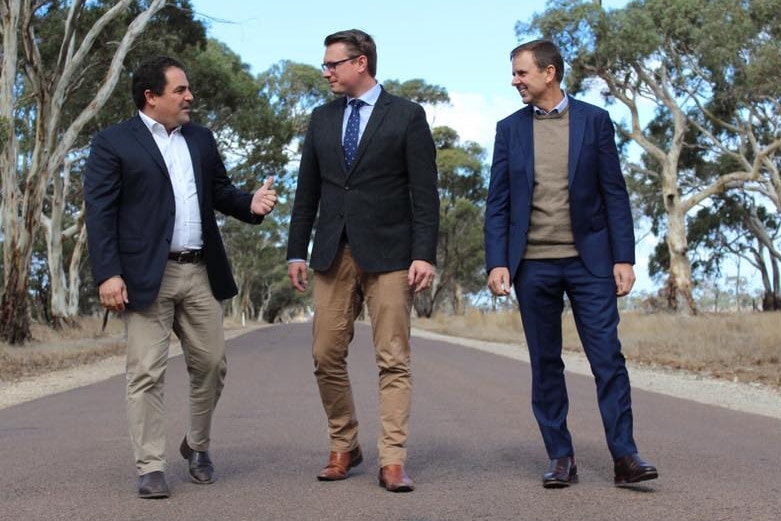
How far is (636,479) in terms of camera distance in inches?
182

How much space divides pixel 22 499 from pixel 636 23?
28363mm

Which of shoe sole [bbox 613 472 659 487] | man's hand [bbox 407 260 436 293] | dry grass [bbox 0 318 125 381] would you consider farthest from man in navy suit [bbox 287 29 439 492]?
dry grass [bbox 0 318 125 381]

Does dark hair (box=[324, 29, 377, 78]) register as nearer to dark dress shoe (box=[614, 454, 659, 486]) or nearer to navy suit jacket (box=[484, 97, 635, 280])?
navy suit jacket (box=[484, 97, 635, 280])

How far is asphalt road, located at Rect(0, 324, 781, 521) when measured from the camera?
433 cm

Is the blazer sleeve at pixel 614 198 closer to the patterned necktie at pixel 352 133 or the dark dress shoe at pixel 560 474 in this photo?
the dark dress shoe at pixel 560 474

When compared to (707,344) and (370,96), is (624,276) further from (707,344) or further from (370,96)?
(707,344)

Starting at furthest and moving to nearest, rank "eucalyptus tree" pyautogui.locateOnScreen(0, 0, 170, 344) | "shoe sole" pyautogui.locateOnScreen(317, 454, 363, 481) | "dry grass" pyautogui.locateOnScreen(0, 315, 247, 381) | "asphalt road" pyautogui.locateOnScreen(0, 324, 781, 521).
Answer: "eucalyptus tree" pyautogui.locateOnScreen(0, 0, 170, 344) → "dry grass" pyautogui.locateOnScreen(0, 315, 247, 381) → "shoe sole" pyautogui.locateOnScreen(317, 454, 363, 481) → "asphalt road" pyautogui.locateOnScreen(0, 324, 781, 521)

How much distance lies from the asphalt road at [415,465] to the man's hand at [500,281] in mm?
947

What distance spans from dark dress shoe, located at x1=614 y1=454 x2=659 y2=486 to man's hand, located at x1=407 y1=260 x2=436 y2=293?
125 centimetres

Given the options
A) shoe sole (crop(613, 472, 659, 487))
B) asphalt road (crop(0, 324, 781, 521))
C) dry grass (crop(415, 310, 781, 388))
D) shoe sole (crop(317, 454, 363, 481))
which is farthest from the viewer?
dry grass (crop(415, 310, 781, 388))

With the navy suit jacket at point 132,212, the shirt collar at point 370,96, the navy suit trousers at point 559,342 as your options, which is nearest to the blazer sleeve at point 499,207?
the navy suit trousers at point 559,342

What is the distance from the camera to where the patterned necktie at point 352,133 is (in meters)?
5.11

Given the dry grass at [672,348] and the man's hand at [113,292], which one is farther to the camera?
the dry grass at [672,348]

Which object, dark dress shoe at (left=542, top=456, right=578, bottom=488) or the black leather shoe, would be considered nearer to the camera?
dark dress shoe at (left=542, top=456, right=578, bottom=488)
